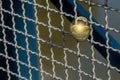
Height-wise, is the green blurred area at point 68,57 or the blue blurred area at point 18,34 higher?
the blue blurred area at point 18,34

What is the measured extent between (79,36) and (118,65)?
0.61ft

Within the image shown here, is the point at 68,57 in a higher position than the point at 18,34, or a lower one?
lower

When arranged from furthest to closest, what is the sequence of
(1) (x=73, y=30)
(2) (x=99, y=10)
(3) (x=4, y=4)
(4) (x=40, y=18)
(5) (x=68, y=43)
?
(2) (x=99, y=10)
(4) (x=40, y=18)
(5) (x=68, y=43)
(3) (x=4, y=4)
(1) (x=73, y=30)

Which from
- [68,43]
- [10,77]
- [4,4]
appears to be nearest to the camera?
[4,4]

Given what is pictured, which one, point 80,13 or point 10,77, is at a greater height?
point 80,13

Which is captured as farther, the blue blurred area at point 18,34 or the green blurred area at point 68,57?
the green blurred area at point 68,57

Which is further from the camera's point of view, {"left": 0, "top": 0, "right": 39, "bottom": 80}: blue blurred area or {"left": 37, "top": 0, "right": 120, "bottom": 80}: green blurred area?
{"left": 37, "top": 0, "right": 120, "bottom": 80}: green blurred area

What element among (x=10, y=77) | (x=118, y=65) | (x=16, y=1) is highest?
(x=16, y=1)

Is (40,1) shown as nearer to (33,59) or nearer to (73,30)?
(33,59)

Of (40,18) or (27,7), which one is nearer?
(27,7)

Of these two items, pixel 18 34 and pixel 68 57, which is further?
pixel 68 57

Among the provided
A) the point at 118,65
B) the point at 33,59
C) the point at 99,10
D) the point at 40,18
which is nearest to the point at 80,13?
the point at 118,65

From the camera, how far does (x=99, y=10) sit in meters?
2.87

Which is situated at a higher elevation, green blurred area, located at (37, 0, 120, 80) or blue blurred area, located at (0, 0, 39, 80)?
blue blurred area, located at (0, 0, 39, 80)
